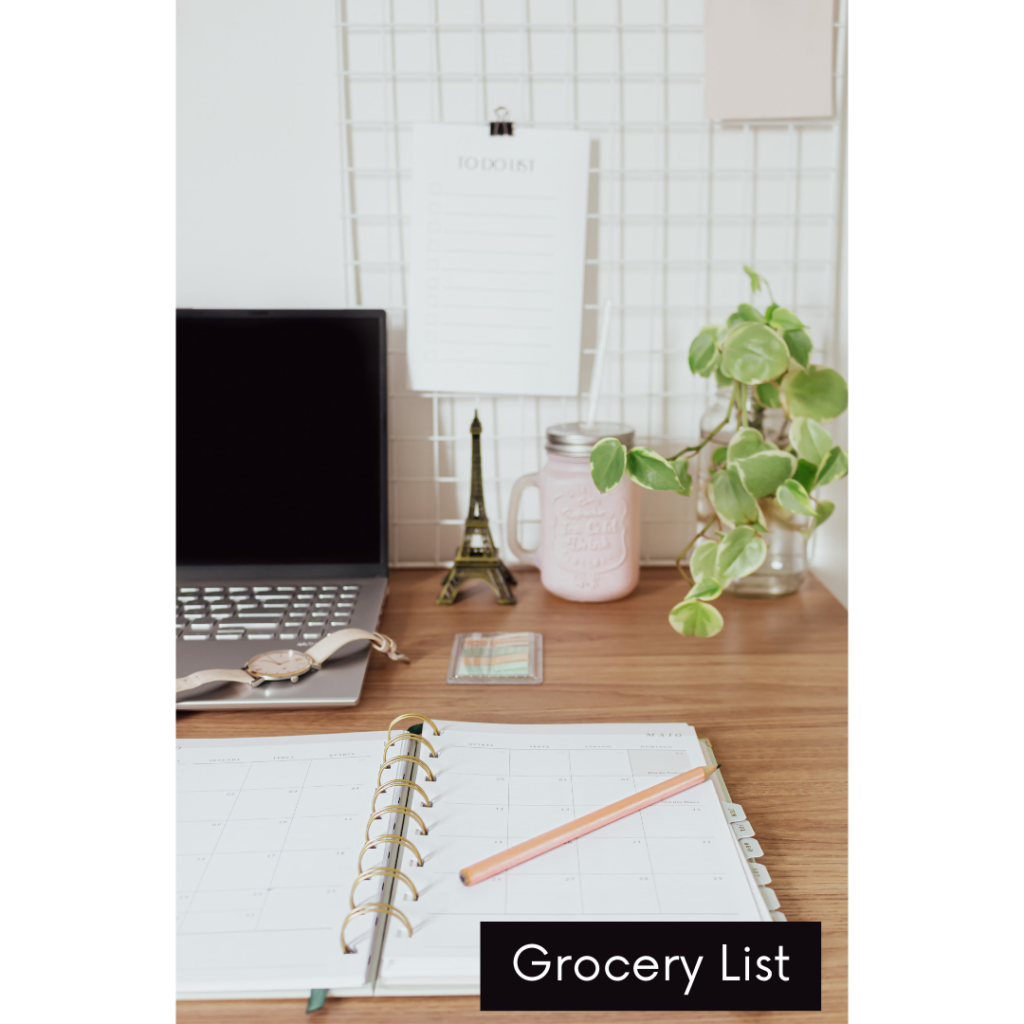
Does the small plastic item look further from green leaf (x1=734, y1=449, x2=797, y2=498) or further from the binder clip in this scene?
the binder clip

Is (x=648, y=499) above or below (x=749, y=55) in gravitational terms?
below

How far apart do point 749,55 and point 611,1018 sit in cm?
91

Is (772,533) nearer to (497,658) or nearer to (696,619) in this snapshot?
(696,619)

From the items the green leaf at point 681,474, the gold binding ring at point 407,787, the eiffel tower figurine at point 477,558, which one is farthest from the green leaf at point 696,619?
the gold binding ring at point 407,787

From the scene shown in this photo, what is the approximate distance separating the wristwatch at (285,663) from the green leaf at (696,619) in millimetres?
242

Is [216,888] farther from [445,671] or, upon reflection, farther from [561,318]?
[561,318]

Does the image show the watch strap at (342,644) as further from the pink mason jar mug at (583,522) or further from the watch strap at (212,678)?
the pink mason jar mug at (583,522)

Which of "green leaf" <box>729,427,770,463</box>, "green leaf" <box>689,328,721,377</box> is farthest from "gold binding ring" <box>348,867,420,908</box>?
"green leaf" <box>689,328,721,377</box>

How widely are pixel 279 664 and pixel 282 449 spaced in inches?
11.3

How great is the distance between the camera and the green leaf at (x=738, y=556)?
78 cm

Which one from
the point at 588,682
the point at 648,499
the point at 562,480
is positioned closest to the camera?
the point at 588,682

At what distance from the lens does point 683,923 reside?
43 centimetres

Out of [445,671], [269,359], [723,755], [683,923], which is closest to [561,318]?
[269,359]

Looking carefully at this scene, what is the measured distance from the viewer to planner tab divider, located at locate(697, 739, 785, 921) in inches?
18.1
